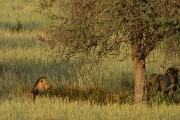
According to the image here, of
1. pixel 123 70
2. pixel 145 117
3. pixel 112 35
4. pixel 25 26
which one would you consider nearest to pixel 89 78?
pixel 123 70

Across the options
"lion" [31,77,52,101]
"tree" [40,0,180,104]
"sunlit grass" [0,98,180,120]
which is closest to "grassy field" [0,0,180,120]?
"sunlit grass" [0,98,180,120]

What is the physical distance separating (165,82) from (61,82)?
2.72 meters

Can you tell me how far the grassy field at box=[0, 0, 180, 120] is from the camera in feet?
35.0

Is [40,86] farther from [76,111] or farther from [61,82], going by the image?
[76,111]

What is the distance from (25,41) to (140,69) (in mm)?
10946

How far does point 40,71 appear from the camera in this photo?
16531 millimetres

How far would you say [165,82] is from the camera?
1324cm

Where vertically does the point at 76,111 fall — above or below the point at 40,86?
below

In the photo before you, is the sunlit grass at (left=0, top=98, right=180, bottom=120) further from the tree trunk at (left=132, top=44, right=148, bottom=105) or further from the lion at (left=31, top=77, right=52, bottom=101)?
the tree trunk at (left=132, top=44, right=148, bottom=105)

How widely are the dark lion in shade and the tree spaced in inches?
33.9

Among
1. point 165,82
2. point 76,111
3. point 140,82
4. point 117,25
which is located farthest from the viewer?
point 165,82

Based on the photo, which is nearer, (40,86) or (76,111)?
(76,111)

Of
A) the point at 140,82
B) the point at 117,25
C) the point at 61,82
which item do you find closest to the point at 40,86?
the point at 61,82

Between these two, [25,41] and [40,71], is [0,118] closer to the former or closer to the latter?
[40,71]
